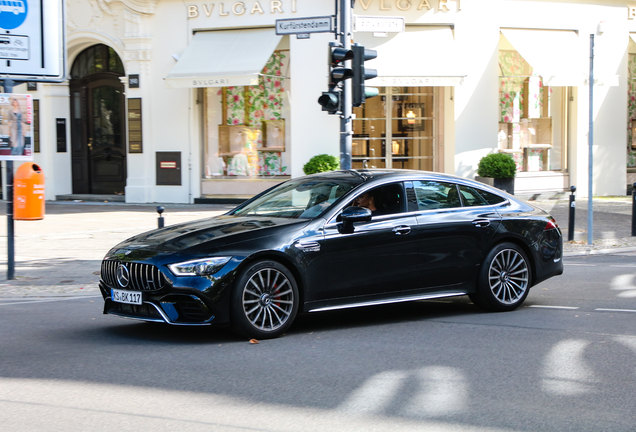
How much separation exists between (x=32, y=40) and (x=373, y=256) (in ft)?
20.3

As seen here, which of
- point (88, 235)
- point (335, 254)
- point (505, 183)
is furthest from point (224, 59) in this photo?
point (335, 254)

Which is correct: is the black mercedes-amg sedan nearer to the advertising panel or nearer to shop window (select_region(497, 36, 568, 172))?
the advertising panel

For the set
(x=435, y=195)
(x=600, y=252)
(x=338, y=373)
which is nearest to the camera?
(x=338, y=373)

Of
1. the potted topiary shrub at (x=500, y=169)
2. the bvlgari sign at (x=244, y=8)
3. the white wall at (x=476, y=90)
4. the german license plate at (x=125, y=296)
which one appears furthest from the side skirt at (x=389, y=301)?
the bvlgari sign at (x=244, y=8)

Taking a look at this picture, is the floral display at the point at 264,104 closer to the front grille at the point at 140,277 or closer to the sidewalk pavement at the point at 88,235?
the sidewalk pavement at the point at 88,235

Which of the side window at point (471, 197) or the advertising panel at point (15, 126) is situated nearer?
the side window at point (471, 197)

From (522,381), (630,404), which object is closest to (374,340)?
(522,381)

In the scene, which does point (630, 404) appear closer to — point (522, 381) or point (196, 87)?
point (522, 381)

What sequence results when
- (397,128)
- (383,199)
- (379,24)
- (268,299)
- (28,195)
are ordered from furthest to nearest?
(397,128) < (28,195) < (379,24) < (383,199) < (268,299)

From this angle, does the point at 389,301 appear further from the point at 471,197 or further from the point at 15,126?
the point at 15,126

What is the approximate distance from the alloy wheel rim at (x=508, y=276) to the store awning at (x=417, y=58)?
11951 mm

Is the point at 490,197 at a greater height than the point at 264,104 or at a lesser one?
lesser

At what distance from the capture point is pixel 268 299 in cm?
665

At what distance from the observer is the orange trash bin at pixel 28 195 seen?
14406mm
